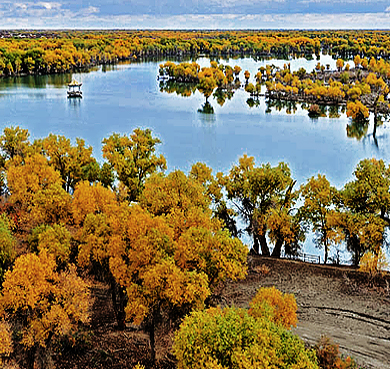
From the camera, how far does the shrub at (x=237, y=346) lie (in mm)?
11312

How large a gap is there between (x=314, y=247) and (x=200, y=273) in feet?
47.9

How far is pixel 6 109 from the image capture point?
221 feet

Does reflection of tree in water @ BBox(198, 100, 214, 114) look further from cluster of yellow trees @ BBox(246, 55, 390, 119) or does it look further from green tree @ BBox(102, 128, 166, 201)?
green tree @ BBox(102, 128, 166, 201)

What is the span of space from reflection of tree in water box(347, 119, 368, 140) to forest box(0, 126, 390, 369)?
34.1 meters

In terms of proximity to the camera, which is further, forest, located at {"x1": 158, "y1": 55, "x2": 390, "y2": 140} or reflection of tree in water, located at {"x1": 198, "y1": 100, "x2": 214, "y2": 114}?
reflection of tree in water, located at {"x1": 198, "y1": 100, "x2": 214, "y2": 114}

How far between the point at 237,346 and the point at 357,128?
55611 millimetres

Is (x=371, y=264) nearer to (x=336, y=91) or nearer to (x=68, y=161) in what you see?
(x=68, y=161)

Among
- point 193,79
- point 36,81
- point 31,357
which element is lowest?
point 31,357

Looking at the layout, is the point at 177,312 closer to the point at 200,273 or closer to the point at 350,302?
the point at 200,273

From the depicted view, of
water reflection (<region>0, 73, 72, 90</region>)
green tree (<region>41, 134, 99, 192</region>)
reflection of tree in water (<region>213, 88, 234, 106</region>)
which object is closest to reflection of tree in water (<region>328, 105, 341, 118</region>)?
reflection of tree in water (<region>213, 88, 234, 106</region>)

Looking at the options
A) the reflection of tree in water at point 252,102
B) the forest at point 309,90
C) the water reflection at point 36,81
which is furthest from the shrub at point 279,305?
the water reflection at point 36,81

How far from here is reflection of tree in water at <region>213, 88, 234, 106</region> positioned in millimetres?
81500

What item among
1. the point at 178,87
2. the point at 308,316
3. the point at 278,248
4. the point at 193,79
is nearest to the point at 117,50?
the point at 193,79

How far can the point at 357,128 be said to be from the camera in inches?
2446
